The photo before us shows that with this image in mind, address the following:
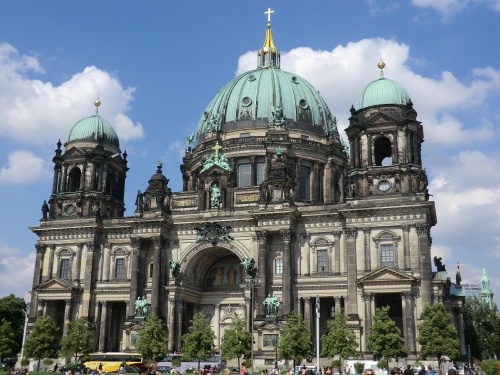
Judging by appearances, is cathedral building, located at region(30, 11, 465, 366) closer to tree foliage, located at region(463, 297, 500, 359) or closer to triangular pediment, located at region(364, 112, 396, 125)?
triangular pediment, located at region(364, 112, 396, 125)

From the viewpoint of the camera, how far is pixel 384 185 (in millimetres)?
61094

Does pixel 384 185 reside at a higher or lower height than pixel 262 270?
higher

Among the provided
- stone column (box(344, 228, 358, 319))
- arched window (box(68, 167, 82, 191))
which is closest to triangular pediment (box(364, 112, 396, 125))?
stone column (box(344, 228, 358, 319))

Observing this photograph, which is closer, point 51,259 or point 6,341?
point 6,341

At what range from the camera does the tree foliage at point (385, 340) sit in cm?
5166

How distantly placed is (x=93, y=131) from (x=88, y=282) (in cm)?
1843

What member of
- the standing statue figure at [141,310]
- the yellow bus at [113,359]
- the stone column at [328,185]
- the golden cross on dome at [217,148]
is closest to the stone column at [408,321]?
the stone column at [328,185]

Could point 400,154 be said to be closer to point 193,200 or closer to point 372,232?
point 372,232

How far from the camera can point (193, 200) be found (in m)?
69.8

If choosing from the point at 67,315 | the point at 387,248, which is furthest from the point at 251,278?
the point at 67,315

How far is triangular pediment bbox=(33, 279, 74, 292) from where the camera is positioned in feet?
222

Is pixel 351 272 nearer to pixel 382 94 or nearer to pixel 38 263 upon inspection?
pixel 382 94

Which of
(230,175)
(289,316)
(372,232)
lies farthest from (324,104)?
(289,316)

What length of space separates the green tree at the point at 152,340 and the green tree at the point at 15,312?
34.1m
